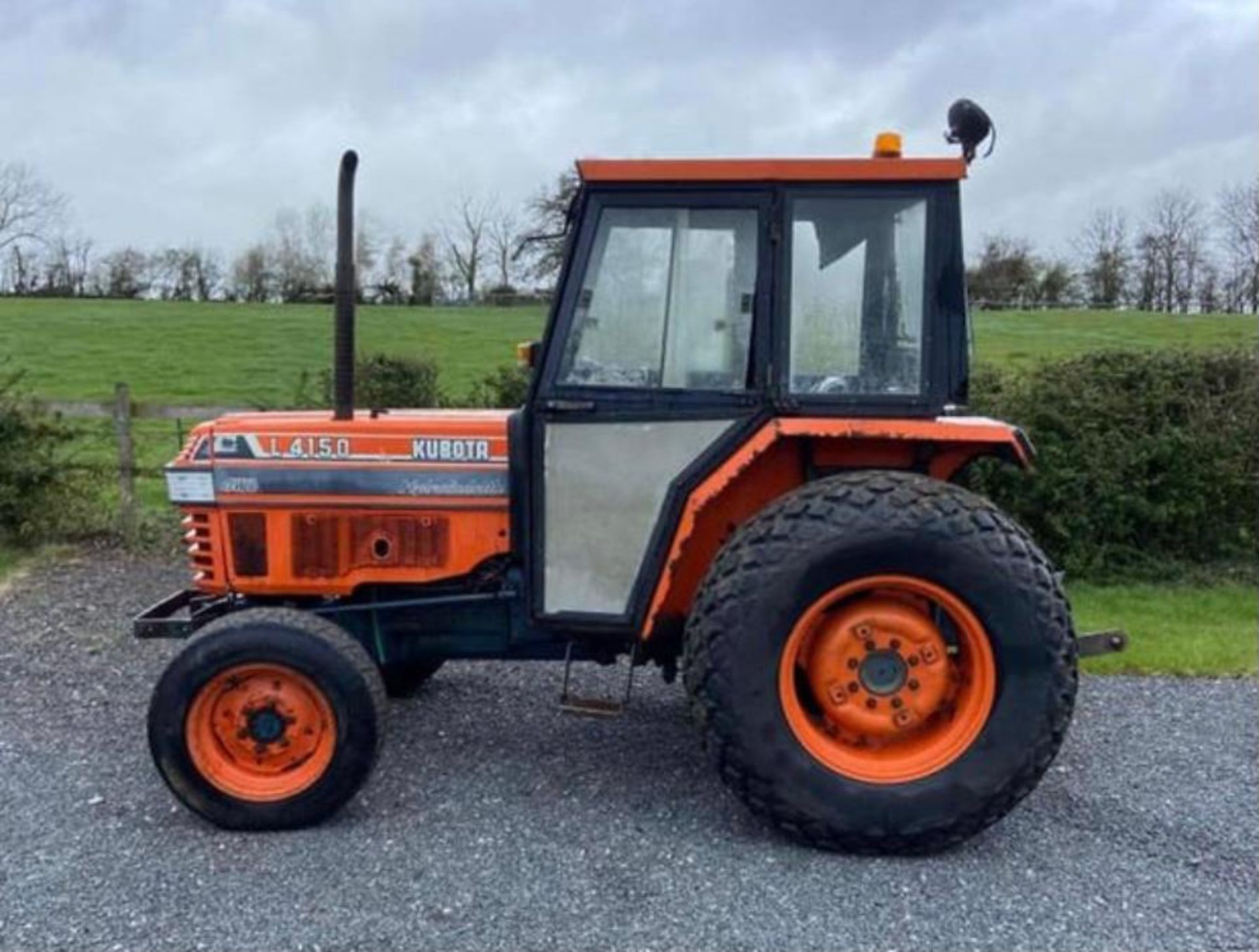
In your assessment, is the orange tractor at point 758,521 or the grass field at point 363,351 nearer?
the orange tractor at point 758,521

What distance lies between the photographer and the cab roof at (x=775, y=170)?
344 cm

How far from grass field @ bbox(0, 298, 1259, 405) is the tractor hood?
6.77 metres

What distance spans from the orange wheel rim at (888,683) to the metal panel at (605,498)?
668 mm

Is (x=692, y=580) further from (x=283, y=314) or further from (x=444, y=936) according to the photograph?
(x=283, y=314)

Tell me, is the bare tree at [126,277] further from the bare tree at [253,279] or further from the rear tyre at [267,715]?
the rear tyre at [267,715]

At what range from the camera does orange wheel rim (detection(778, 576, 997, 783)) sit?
339 cm

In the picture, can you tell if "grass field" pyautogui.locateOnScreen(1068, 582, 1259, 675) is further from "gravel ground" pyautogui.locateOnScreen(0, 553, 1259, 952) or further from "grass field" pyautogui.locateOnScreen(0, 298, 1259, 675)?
"gravel ground" pyautogui.locateOnScreen(0, 553, 1259, 952)

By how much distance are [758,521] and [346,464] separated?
1.55 meters

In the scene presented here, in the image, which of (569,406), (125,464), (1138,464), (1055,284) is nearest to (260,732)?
(569,406)

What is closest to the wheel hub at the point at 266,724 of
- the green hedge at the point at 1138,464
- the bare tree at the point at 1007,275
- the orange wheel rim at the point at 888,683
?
the orange wheel rim at the point at 888,683

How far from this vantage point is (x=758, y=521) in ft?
11.1

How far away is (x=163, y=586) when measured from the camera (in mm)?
7094

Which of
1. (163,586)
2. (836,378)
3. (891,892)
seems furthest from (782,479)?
(163,586)

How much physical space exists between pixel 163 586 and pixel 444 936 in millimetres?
4968
